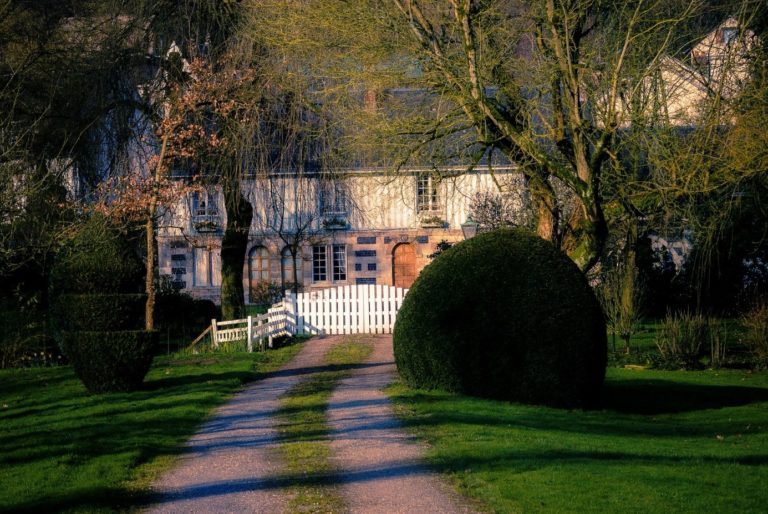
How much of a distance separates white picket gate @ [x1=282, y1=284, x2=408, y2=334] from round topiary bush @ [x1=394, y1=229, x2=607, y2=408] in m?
13.6

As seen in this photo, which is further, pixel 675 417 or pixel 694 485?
pixel 675 417

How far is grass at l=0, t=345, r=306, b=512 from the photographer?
29.4 feet

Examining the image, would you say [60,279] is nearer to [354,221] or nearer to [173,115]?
[173,115]

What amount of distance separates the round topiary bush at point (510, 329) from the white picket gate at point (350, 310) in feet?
44.5

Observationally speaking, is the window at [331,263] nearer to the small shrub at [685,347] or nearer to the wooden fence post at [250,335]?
the wooden fence post at [250,335]

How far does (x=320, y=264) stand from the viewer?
4459 cm

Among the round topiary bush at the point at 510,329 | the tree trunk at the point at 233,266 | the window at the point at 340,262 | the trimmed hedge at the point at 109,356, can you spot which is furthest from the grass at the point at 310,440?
the window at the point at 340,262

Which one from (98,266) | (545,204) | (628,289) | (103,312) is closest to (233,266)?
(628,289)

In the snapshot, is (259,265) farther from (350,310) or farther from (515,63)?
(515,63)

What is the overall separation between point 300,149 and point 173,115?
3.49 metres

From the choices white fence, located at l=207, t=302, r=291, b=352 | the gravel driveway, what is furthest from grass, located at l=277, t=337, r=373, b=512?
white fence, located at l=207, t=302, r=291, b=352

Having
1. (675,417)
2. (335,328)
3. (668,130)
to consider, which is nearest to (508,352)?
(675,417)

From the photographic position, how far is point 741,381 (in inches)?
742

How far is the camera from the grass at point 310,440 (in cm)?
833
